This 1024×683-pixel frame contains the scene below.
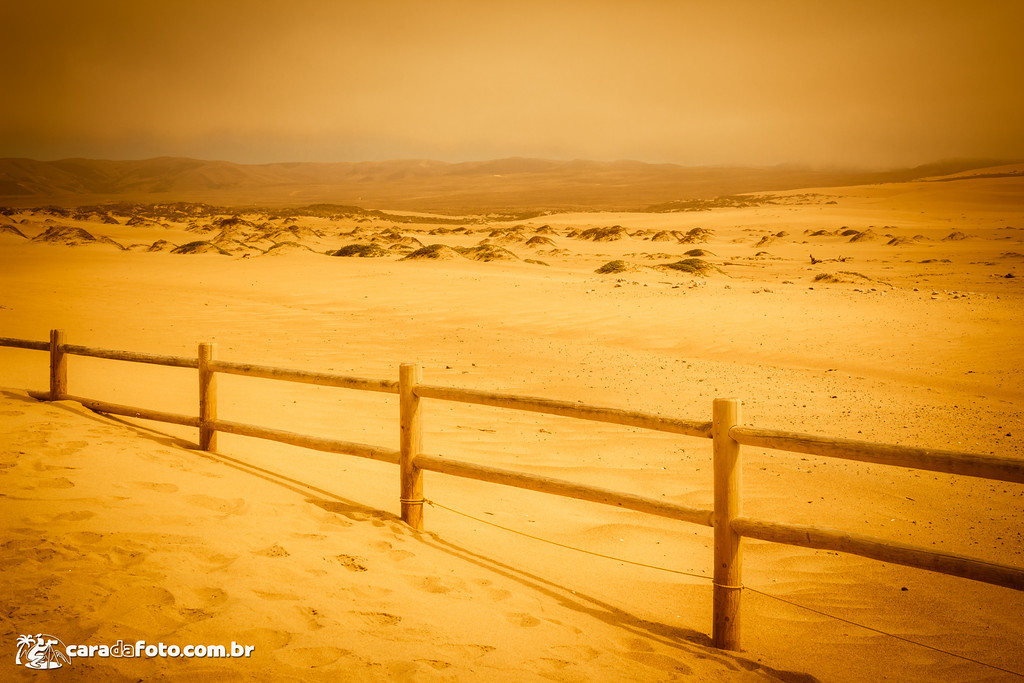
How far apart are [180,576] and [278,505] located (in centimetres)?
143

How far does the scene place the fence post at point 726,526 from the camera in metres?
3.95

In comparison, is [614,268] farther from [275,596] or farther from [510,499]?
[275,596]

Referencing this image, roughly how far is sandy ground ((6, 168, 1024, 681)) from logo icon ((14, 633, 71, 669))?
65 millimetres

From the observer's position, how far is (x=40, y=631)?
331 centimetres

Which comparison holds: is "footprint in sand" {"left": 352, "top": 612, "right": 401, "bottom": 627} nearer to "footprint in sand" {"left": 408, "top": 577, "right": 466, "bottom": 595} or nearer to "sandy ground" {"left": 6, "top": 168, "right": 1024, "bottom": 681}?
"sandy ground" {"left": 6, "top": 168, "right": 1024, "bottom": 681}

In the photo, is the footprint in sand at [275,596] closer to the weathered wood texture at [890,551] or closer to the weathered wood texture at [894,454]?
the weathered wood texture at [890,551]

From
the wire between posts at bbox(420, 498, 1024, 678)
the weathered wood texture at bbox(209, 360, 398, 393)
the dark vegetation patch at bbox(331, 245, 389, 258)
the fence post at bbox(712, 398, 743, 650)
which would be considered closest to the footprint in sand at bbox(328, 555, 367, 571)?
the weathered wood texture at bbox(209, 360, 398, 393)

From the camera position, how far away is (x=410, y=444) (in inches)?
208

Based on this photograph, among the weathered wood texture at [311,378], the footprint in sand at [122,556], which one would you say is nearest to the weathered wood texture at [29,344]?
the weathered wood texture at [311,378]

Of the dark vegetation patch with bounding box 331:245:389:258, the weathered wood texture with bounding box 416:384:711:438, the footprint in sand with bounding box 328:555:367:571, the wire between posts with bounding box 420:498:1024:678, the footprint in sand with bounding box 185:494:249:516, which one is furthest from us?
the dark vegetation patch with bounding box 331:245:389:258

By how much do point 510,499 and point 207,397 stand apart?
2.98 meters

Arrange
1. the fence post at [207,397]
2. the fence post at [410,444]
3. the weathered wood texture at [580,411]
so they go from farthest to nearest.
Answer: the fence post at [207,397], the fence post at [410,444], the weathered wood texture at [580,411]

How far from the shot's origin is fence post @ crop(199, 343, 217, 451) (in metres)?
6.59

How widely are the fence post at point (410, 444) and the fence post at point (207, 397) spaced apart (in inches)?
90.6
